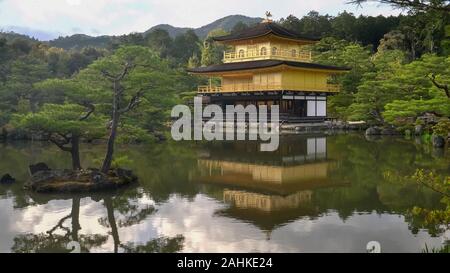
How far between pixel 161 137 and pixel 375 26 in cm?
5095

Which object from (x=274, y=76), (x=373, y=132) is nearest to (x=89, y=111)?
(x=373, y=132)

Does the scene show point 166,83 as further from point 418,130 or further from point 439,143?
point 418,130

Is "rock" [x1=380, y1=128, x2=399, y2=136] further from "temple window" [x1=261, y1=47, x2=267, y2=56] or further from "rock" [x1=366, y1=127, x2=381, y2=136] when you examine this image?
"temple window" [x1=261, y1=47, x2=267, y2=56]

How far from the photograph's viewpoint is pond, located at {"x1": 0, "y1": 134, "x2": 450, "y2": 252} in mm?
8867

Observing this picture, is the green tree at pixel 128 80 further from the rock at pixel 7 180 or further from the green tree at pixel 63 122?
the rock at pixel 7 180

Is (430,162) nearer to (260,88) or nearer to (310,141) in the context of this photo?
(310,141)

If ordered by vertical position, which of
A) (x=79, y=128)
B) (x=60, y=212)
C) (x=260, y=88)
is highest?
(x=260, y=88)

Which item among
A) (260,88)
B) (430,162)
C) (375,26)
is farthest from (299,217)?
(375,26)

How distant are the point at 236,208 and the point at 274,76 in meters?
28.8

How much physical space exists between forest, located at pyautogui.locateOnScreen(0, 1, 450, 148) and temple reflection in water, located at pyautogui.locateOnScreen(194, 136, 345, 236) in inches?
132

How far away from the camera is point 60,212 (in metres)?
11.5

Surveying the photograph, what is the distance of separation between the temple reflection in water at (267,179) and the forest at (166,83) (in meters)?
3.36

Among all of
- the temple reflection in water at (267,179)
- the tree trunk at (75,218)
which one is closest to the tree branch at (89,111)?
the tree trunk at (75,218)

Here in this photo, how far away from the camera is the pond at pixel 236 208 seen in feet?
29.1
